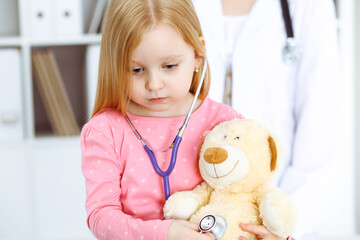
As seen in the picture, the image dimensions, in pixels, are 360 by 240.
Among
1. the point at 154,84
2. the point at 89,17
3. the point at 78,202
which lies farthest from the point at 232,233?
the point at 89,17

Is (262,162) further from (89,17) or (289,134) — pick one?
(89,17)

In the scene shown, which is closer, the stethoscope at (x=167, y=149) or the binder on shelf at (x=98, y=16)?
the stethoscope at (x=167, y=149)

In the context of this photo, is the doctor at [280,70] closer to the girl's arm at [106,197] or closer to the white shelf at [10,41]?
the girl's arm at [106,197]

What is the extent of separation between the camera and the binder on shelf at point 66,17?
6.18ft

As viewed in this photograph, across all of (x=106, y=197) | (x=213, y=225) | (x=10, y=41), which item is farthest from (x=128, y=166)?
(x=10, y=41)

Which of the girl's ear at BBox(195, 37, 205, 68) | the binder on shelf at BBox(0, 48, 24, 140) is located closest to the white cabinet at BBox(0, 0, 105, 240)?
the binder on shelf at BBox(0, 48, 24, 140)

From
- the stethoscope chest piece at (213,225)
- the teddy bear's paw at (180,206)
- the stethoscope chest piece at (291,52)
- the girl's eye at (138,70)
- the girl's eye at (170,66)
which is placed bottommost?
→ the stethoscope chest piece at (213,225)

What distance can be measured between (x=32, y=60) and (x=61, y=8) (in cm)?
23

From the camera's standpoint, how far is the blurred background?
6.11ft

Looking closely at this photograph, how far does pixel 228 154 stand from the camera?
0.66 m

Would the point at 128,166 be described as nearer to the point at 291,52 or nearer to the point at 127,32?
the point at 127,32

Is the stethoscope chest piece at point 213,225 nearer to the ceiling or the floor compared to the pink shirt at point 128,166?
nearer to the floor

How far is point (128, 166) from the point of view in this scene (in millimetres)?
725

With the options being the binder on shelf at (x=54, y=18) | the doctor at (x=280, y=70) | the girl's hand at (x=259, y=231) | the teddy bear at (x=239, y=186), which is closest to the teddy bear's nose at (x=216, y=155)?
the teddy bear at (x=239, y=186)
